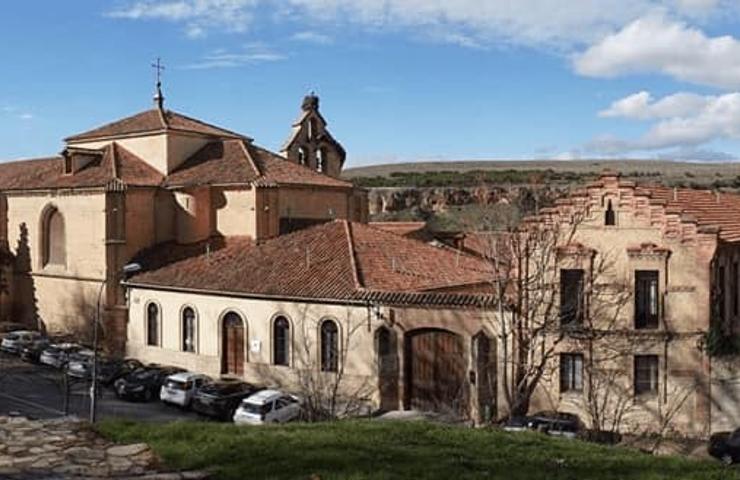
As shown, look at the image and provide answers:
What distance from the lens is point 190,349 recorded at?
111 ft

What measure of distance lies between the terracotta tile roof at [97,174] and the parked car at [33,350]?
306 inches

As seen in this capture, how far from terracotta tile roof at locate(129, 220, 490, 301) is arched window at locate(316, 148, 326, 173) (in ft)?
39.4

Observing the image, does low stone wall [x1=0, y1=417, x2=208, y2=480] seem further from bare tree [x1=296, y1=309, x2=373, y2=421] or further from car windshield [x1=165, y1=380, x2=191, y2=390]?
car windshield [x1=165, y1=380, x2=191, y2=390]

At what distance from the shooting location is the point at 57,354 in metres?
37.4

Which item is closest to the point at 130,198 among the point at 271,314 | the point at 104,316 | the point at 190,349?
the point at 104,316

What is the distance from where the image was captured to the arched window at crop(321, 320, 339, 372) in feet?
97.7

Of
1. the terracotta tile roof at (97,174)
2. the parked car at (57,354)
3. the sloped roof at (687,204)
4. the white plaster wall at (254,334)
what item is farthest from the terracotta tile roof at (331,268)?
the terracotta tile roof at (97,174)

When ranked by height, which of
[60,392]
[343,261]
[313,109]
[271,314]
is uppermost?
[313,109]

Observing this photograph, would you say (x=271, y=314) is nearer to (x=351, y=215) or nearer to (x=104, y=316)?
(x=104, y=316)

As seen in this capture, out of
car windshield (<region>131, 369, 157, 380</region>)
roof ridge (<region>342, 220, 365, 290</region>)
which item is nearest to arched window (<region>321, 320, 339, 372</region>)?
roof ridge (<region>342, 220, 365, 290</region>)

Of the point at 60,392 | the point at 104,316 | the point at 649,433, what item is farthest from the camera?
the point at 104,316

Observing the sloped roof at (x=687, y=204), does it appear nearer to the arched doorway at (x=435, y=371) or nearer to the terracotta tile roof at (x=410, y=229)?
the arched doorway at (x=435, y=371)

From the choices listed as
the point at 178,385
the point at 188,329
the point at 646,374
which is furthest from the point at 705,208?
the point at 188,329

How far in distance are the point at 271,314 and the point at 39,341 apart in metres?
14.8
